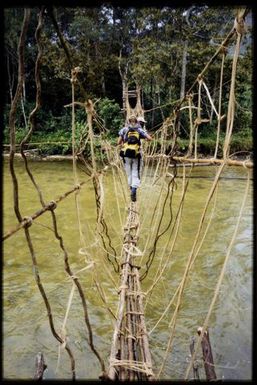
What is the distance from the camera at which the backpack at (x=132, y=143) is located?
2560mm

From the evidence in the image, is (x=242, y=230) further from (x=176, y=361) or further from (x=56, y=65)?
(x=56, y=65)

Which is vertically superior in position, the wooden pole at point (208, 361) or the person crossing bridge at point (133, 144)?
the person crossing bridge at point (133, 144)

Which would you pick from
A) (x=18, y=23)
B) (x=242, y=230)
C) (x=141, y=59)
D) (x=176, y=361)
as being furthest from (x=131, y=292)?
(x=18, y=23)

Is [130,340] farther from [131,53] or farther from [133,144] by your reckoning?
[131,53]

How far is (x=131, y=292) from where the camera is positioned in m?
1.35

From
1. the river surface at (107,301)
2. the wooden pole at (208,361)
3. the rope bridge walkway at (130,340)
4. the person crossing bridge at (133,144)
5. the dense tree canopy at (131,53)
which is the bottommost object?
the river surface at (107,301)

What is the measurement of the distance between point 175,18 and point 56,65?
9.30 feet

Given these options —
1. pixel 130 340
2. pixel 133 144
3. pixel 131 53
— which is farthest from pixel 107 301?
pixel 131 53

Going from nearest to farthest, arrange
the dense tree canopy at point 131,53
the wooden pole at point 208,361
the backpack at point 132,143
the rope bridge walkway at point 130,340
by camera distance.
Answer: the rope bridge walkway at point 130,340 < the wooden pole at point 208,361 < the backpack at point 132,143 < the dense tree canopy at point 131,53

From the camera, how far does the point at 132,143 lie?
2.58 meters

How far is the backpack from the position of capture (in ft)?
8.40

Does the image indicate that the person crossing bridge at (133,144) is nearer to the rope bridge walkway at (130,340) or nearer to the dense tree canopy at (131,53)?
the rope bridge walkway at (130,340)

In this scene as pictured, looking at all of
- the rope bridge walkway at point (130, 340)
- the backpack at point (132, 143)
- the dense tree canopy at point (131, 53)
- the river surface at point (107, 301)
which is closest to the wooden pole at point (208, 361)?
the river surface at point (107, 301)

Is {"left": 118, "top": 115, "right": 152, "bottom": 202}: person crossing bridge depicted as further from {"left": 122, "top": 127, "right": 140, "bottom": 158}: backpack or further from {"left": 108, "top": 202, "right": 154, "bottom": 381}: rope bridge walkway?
{"left": 108, "top": 202, "right": 154, "bottom": 381}: rope bridge walkway
